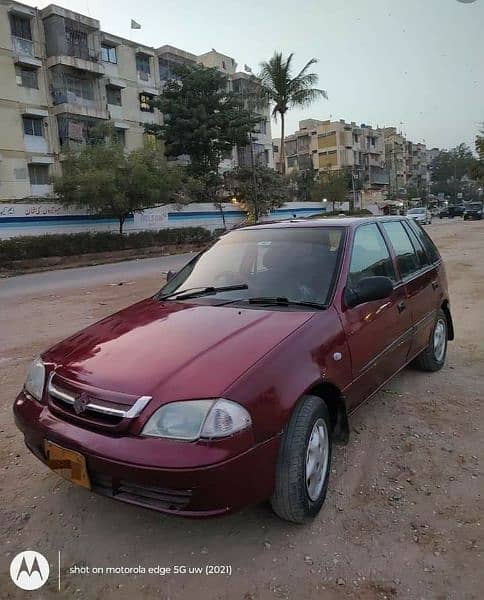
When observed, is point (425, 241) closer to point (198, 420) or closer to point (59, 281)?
point (198, 420)

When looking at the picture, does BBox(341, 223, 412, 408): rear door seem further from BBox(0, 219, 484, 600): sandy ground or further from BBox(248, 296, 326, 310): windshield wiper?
BBox(0, 219, 484, 600): sandy ground

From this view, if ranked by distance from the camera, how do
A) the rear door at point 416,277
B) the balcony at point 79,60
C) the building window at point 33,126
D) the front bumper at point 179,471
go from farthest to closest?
the balcony at point 79,60 → the building window at point 33,126 → the rear door at point 416,277 → the front bumper at point 179,471

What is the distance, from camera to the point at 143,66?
122 feet

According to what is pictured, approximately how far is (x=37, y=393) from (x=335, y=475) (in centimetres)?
180

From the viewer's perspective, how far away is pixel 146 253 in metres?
23.7

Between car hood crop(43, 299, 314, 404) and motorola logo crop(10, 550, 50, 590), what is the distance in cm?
86

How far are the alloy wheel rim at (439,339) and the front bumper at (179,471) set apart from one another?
291 cm

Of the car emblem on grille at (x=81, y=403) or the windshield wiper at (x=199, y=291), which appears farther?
the windshield wiper at (x=199, y=291)

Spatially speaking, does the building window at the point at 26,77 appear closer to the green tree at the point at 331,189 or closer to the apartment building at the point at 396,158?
the green tree at the point at 331,189

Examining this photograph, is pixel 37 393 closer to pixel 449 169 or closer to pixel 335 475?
pixel 335 475

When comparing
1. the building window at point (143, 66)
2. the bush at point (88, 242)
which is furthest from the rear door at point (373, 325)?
the building window at point (143, 66)

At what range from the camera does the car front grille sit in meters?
2.06

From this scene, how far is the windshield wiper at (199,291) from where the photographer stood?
328 centimetres

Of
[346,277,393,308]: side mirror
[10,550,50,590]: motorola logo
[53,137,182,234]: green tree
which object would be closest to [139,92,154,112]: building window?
[53,137,182,234]: green tree
